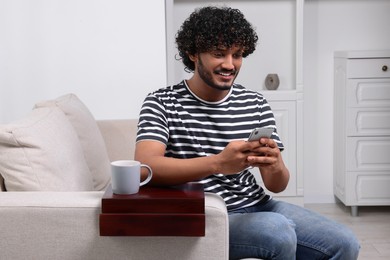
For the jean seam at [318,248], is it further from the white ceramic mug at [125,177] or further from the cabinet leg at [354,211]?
the cabinet leg at [354,211]

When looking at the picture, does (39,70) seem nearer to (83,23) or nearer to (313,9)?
(83,23)

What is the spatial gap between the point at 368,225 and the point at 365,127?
1.84 ft

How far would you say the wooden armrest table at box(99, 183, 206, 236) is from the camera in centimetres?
140

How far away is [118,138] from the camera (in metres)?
2.53

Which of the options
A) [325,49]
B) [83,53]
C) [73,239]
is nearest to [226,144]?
[73,239]

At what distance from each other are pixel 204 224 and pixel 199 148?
16.0 inches

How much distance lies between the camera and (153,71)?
2.75 m

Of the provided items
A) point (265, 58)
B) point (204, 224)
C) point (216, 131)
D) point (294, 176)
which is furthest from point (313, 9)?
point (204, 224)

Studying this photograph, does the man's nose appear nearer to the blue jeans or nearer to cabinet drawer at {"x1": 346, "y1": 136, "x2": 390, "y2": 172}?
the blue jeans

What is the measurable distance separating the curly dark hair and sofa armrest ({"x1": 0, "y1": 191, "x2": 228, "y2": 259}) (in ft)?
1.69

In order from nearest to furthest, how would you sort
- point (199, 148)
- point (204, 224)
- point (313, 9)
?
point (204, 224)
point (199, 148)
point (313, 9)

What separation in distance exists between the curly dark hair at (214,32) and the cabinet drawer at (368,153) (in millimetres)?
1972

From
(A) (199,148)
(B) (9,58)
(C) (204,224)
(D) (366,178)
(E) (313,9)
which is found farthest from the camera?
(E) (313,9)

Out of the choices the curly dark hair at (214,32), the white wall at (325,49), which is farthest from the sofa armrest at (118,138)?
the white wall at (325,49)
